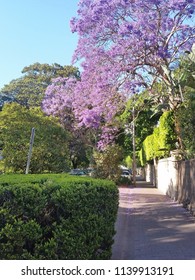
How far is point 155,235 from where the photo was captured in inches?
428

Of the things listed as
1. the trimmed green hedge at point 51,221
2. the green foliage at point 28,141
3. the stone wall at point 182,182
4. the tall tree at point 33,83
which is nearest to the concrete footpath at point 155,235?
the stone wall at point 182,182

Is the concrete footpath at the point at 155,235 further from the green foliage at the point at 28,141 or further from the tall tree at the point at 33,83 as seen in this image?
the tall tree at the point at 33,83

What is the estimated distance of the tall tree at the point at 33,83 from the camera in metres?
51.0

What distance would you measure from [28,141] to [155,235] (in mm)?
6171

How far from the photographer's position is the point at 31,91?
53812 millimetres

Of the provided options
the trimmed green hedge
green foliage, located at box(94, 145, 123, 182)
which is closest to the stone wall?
green foliage, located at box(94, 145, 123, 182)

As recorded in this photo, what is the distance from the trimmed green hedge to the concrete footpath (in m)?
2.07

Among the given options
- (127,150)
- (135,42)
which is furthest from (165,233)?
(127,150)

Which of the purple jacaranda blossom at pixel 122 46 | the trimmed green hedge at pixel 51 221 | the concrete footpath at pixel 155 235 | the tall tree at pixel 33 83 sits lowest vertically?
the concrete footpath at pixel 155 235

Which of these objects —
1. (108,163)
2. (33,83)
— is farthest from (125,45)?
(33,83)

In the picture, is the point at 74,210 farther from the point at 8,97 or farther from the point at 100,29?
the point at 8,97

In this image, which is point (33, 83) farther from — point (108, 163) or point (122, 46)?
point (122, 46)

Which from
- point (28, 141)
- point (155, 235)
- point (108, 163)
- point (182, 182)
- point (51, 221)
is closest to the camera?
point (51, 221)

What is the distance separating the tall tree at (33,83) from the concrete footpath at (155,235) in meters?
35.5
